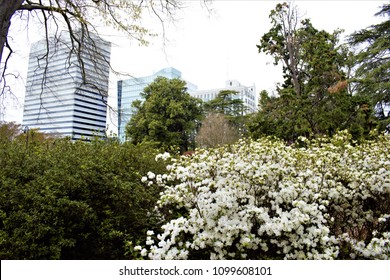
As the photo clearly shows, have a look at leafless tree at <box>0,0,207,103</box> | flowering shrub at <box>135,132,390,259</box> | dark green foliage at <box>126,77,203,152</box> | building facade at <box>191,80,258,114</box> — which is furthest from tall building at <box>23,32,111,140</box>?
building facade at <box>191,80,258,114</box>

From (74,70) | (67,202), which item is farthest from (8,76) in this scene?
(67,202)

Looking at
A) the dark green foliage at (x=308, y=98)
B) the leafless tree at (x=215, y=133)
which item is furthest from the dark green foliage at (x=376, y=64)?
the leafless tree at (x=215, y=133)

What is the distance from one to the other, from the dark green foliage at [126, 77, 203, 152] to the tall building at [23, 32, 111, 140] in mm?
15882

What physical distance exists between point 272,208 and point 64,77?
5070 millimetres

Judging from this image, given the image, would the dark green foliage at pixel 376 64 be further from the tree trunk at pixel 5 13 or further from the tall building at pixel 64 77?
the tree trunk at pixel 5 13

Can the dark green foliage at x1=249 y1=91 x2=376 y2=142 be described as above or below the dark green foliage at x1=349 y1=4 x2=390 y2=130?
below

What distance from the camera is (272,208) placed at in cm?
250

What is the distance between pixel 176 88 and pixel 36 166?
831 inches

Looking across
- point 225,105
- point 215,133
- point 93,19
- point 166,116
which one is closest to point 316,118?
point 93,19

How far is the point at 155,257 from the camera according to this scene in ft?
7.61

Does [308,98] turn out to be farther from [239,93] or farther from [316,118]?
[239,93]

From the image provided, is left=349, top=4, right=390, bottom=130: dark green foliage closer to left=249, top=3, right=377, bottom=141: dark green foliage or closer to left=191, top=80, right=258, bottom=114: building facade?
left=249, top=3, right=377, bottom=141: dark green foliage

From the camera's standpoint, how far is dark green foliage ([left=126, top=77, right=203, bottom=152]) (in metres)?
22.4
